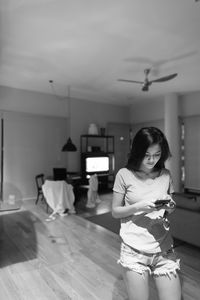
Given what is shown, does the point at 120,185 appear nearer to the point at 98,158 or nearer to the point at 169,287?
the point at 169,287

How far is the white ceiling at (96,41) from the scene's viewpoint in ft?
7.90

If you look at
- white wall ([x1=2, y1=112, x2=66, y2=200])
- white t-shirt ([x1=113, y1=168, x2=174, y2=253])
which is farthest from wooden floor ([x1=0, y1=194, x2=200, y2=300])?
white wall ([x1=2, y1=112, x2=66, y2=200])

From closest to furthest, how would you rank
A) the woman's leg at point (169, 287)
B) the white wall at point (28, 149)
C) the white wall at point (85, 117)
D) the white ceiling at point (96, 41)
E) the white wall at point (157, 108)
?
1. the woman's leg at point (169, 287)
2. the white ceiling at point (96, 41)
3. the white wall at point (28, 149)
4. the white wall at point (157, 108)
5. the white wall at point (85, 117)

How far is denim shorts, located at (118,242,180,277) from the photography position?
3.57 ft

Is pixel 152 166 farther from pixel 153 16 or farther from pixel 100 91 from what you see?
pixel 100 91

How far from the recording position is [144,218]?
44.1 inches

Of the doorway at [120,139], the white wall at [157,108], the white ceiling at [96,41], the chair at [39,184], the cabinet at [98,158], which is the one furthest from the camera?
the doorway at [120,139]

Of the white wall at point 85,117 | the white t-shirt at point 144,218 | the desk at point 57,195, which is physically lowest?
the desk at point 57,195

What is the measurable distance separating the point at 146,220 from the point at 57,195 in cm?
338

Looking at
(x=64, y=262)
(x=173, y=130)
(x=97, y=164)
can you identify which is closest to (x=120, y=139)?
(x=97, y=164)

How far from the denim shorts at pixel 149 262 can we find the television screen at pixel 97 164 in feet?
17.3

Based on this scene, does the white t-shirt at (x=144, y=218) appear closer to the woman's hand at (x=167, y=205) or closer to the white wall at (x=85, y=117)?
the woman's hand at (x=167, y=205)

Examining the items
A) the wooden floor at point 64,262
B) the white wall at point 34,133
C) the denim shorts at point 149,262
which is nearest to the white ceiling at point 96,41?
the white wall at point 34,133

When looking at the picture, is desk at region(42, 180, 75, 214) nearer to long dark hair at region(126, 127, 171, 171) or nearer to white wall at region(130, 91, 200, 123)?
long dark hair at region(126, 127, 171, 171)
